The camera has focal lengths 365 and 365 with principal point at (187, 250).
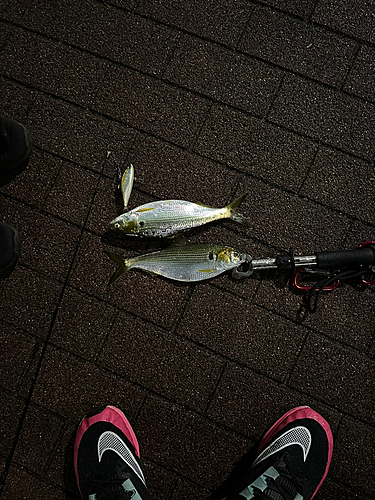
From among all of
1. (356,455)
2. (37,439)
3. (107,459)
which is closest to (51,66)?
(37,439)

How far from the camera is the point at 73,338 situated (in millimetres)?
2992

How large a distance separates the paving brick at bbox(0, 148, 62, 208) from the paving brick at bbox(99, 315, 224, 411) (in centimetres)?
124

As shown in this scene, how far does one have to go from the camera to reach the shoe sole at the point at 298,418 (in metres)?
2.88

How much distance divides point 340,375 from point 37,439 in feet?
8.28

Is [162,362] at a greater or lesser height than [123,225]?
lesser

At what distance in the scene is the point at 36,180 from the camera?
3.05m

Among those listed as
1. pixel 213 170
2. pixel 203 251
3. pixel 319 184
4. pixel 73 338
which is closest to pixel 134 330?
pixel 73 338

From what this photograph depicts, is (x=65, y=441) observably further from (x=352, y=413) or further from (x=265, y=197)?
(x=265, y=197)

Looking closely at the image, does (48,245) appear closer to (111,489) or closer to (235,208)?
(235,208)

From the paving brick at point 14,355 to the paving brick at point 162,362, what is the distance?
62cm

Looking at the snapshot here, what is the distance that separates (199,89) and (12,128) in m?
1.54

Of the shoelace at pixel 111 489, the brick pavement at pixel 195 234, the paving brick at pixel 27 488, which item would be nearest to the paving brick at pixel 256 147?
the brick pavement at pixel 195 234

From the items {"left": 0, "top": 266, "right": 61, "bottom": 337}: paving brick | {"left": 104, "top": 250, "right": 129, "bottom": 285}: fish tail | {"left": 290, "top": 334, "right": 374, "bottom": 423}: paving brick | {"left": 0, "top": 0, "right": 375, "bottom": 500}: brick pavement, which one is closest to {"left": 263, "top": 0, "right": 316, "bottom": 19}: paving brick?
{"left": 0, "top": 0, "right": 375, "bottom": 500}: brick pavement

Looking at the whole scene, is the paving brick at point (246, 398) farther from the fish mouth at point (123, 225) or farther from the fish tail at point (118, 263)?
the fish mouth at point (123, 225)
